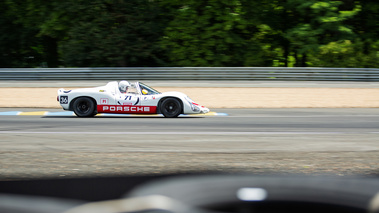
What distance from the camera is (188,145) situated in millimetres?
8453

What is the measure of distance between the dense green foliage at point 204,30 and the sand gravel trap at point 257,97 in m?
4.84

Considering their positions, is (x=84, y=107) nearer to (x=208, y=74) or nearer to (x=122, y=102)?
(x=122, y=102)

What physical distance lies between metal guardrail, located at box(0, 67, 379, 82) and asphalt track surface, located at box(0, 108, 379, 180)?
21.5ft

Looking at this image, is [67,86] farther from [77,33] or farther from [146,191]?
[146,191]

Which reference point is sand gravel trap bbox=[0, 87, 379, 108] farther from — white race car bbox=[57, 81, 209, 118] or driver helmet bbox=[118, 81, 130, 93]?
driver helmet bbox=[118, 81, 130, 93]

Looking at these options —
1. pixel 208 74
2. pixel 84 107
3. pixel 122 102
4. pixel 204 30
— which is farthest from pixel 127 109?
pixel 204 30

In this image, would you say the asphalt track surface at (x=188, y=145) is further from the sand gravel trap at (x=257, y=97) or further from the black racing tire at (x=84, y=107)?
the sand gravel trap at (x=257, y=97)

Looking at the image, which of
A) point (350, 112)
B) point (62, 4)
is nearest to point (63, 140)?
point (350, 112)

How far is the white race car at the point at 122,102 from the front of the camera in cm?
1298

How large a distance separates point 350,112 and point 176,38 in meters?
12.3

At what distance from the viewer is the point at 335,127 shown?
1115 centimetres

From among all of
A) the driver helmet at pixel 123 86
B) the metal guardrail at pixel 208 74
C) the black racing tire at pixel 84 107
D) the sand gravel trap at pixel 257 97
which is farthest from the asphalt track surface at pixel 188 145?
the metal guardrail at pixel 208 74

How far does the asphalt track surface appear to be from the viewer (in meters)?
6.31

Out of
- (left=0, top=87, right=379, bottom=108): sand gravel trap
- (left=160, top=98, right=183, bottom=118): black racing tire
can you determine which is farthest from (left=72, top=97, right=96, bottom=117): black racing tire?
(left=0, top=87, right=379, bottom=108): sand gravel trap
